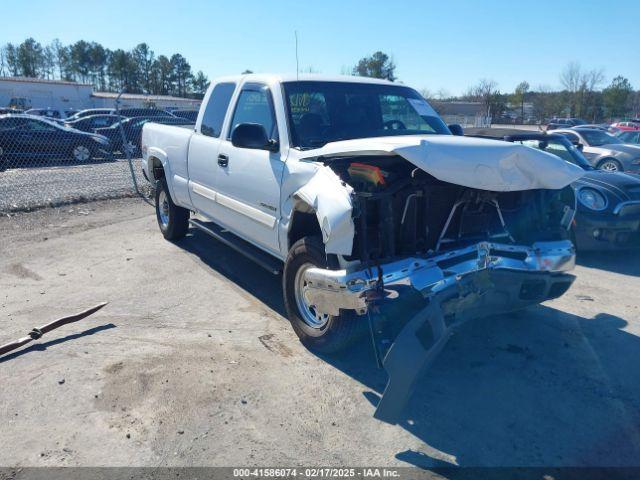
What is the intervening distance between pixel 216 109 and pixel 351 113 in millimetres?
1708

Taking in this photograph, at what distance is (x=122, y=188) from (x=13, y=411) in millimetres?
8772

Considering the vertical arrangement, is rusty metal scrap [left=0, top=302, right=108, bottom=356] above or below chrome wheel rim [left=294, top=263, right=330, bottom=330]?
below

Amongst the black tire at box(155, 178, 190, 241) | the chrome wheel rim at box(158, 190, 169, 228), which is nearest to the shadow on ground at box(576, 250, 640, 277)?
the black tire at box(155, 178, 190, 241)

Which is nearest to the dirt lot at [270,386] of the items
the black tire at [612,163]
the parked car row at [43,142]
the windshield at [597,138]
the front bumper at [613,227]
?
the front bumper at [613,227]

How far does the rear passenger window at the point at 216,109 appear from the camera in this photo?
557cm

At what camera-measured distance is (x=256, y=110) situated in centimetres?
504

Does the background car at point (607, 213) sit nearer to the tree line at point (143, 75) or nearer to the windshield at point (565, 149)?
the windshield at point (565, 149)

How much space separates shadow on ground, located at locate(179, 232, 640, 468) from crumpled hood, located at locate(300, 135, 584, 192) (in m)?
1.43

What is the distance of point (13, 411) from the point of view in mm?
3367

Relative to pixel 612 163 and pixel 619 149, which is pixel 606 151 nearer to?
pixel 619 149

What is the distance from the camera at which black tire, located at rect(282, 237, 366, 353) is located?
3812mm

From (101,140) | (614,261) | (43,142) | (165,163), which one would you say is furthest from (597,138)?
(43,142)

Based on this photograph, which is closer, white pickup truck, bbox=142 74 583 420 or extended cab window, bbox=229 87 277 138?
white pickup truck, bbox=142 74 583 420

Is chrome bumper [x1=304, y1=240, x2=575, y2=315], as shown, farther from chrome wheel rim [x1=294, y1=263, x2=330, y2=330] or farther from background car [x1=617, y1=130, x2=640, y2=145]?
background car [x1=617, y1=130, x2=640, y2=145]
